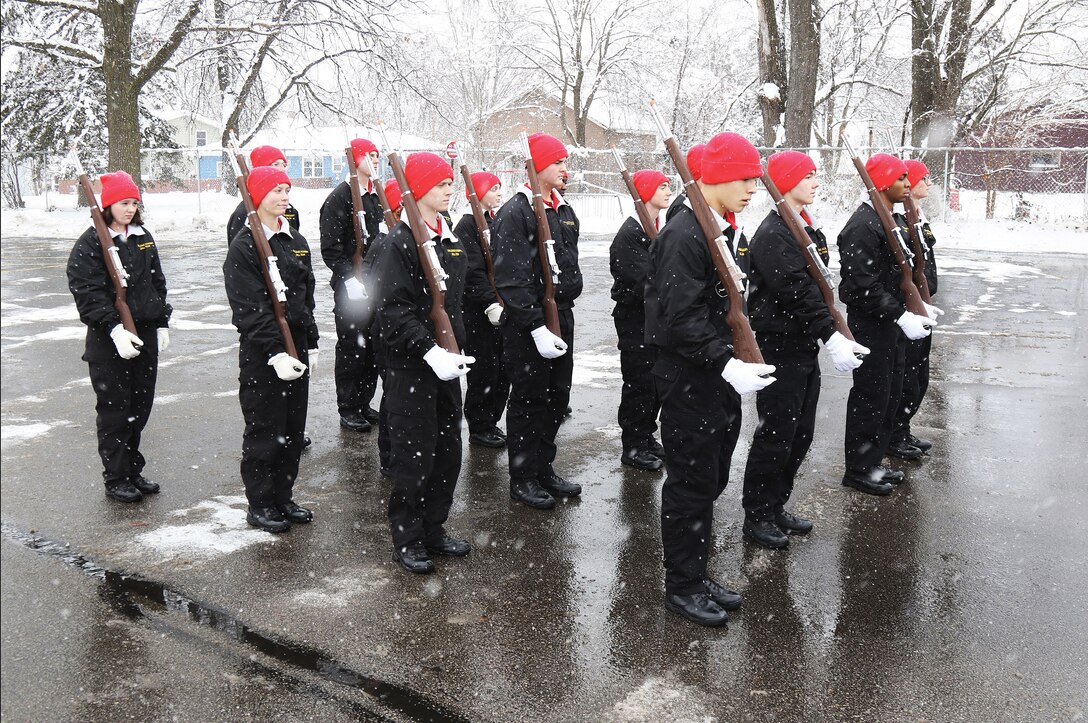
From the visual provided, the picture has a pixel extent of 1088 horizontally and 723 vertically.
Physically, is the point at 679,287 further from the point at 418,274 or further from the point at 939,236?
the point at 939,236

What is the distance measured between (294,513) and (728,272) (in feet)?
9.18

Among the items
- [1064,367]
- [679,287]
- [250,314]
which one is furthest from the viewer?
[1064,367]

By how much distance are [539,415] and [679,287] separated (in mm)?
1840

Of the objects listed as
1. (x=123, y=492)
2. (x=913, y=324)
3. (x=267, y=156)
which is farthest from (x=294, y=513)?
(x=913, y=324)

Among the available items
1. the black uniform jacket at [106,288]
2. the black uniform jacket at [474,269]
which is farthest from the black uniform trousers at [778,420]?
the black uniform jacket at [106,288]

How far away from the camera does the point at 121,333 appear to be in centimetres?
527

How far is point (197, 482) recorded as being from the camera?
588 centimetres

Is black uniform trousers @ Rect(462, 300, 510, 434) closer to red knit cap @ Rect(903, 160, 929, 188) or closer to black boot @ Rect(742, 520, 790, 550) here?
black boot @ Rect(742, 520, 790, 550)

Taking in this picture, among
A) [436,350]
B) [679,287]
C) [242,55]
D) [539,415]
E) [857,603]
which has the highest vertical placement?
[242,55]

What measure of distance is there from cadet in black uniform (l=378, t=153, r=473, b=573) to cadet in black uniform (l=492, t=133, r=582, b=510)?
0.61 meters

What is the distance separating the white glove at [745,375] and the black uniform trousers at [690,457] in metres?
0.11

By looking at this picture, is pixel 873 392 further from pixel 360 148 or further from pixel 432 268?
pixel 360 148

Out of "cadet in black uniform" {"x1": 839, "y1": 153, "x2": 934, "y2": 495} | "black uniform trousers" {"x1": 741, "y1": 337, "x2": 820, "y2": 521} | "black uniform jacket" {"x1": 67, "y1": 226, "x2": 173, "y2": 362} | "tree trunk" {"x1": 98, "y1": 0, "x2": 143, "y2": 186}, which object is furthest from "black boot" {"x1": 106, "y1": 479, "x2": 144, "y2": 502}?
"tree trunk" {"x1": 98, "y1": 0, "x2": 143, "y2": 186}

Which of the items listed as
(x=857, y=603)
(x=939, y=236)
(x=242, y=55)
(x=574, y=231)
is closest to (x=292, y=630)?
(x=857, y=603)
